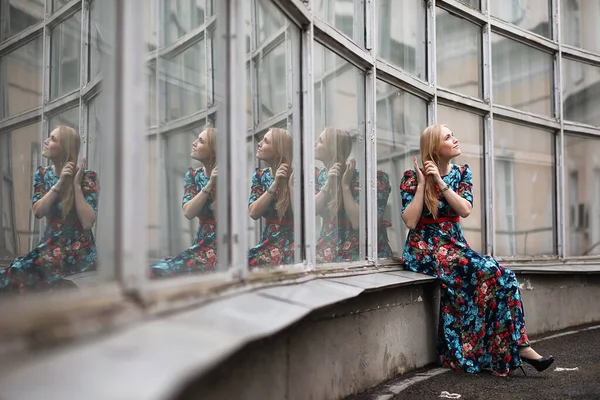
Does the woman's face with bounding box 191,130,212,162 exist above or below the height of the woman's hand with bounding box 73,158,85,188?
above

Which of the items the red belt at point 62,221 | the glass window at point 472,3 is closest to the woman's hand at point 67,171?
the red belt at point 62,221

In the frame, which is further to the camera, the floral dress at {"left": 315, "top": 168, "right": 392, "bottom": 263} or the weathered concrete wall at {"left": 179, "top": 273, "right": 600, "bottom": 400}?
the floral dress at {"left": 315, "top": 168, "right": 392, "bottom": 263}

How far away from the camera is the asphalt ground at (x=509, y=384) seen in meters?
4.49

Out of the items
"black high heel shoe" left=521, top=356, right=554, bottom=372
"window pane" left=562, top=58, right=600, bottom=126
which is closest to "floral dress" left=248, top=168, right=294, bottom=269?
"black high heel shoe" left=521, top=356, right=554, bottom=372

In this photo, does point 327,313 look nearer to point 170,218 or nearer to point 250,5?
point 170,218

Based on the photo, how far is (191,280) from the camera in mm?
2453

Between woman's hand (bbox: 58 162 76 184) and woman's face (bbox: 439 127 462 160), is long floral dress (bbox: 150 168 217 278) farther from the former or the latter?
woman's face (bbox: 439 127 462 160)

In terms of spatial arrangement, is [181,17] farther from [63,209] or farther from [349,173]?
[349,173]

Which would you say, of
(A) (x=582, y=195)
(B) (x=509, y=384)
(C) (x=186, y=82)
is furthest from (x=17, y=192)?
(A) (x=582, y=195)

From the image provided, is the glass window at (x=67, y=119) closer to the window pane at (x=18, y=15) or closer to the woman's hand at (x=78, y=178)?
the woman's hand at (x=78, y=178)

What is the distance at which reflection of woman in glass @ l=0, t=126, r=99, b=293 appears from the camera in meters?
4.32

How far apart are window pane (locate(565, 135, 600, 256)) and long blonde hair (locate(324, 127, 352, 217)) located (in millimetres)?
3816

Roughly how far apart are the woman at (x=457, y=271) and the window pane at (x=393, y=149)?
0.45 ft

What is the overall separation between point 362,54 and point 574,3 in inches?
164
